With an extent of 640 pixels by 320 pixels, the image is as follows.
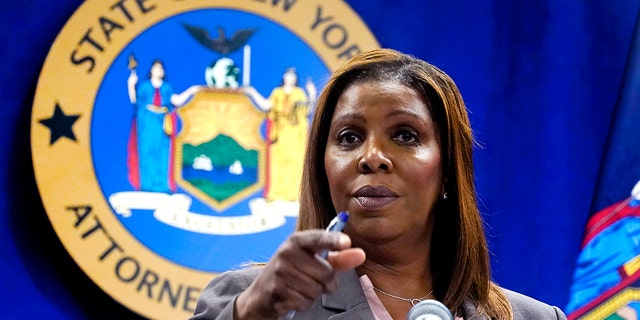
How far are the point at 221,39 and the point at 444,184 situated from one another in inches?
41.7

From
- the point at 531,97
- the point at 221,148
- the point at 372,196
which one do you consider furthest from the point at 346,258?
the point at 531,97

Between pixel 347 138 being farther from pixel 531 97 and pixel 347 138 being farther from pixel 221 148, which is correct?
pixel 531 97

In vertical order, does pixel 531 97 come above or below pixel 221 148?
above

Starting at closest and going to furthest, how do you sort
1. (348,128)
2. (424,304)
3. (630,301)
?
(424,304), (348,128), (630,301)

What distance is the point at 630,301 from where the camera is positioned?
2.76m

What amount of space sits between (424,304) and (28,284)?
1.40 metres

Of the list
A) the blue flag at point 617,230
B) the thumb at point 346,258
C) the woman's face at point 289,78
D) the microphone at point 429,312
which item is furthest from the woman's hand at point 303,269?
the blue flag at point 617,230

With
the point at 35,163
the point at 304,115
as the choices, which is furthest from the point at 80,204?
the point at 304,115

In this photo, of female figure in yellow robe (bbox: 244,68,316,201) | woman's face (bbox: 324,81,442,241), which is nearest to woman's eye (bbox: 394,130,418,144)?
woman's face (bbox: 324,81,442,241)

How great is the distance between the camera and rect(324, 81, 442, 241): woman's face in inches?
57.9

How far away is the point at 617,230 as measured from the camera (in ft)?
9.21

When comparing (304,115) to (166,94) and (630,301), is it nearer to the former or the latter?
(166,94)

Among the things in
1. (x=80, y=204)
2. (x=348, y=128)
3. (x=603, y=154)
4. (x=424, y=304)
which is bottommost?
(x=424, y=304)

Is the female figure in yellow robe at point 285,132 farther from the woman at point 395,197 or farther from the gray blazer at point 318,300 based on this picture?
the gray blazer at point 318,300
